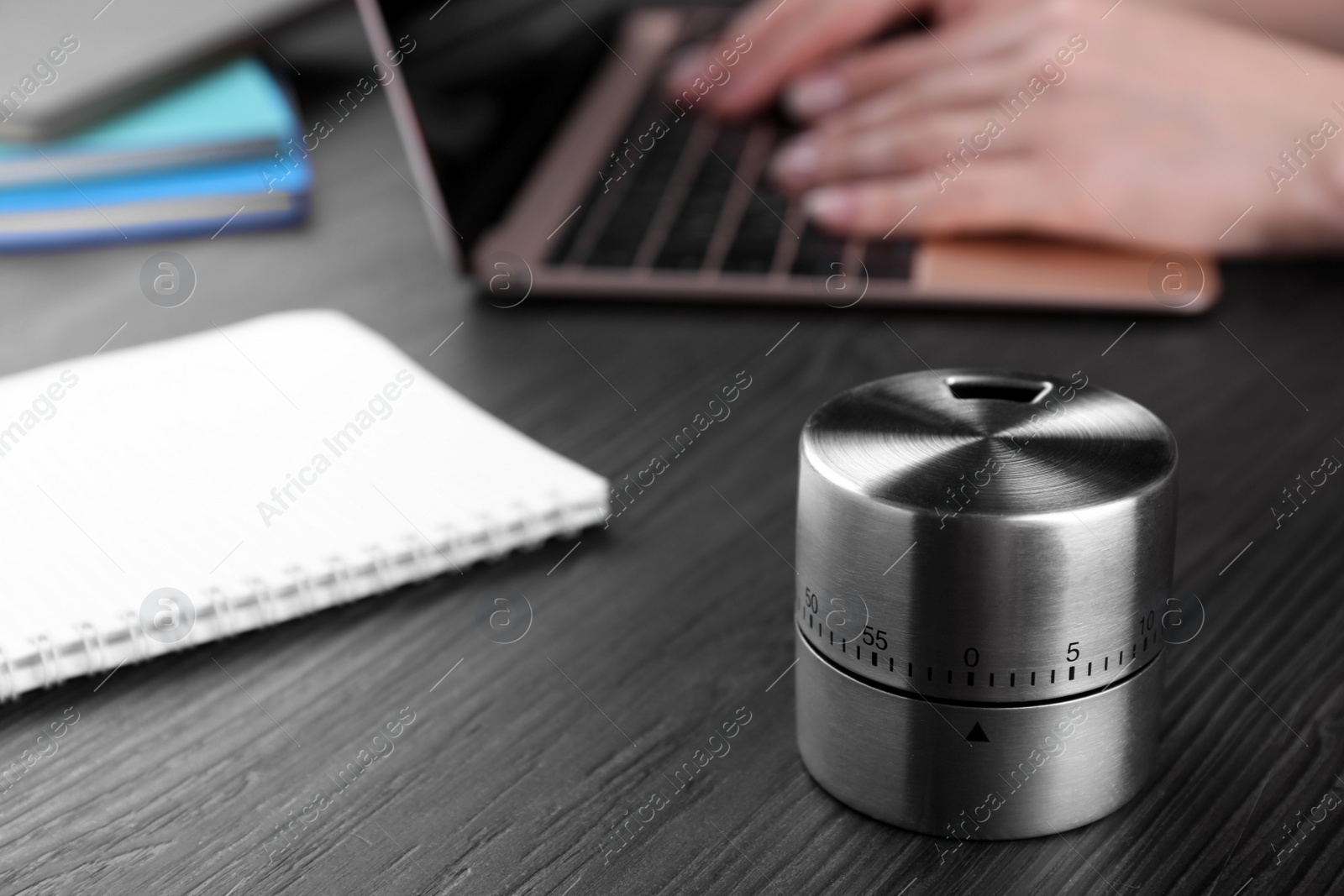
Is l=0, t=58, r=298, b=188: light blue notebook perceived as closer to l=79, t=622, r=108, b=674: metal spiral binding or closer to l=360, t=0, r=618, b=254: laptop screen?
l=360, t=0, r=618, b=254: laptop screen

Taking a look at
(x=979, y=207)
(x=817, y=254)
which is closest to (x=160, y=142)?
(x=817, y=254)

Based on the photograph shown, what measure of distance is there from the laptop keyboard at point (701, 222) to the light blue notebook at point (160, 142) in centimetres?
30

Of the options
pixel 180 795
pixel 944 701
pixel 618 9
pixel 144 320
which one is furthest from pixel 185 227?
pixel 944 701

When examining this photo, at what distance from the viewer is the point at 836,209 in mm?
916

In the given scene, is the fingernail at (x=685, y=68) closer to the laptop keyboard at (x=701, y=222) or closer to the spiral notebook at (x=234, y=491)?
the laptop keyboard at (x=701, y=222)

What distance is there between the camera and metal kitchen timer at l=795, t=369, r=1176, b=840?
371 mm

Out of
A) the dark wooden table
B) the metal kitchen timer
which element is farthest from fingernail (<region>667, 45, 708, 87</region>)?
the metal kitchen timer

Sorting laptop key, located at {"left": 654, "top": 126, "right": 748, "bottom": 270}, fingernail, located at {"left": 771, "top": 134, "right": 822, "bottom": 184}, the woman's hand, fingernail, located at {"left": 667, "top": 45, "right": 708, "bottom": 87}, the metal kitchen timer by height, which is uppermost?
the metal kitchen timer

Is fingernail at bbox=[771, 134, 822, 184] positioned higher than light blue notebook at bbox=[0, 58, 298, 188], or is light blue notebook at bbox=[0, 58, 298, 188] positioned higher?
light blue notebook at bbox=[0, 58, 298, 188]

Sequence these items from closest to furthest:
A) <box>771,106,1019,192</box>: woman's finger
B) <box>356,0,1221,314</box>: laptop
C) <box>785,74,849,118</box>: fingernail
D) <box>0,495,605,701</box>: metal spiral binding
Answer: <box>0,495,605,701</box>: metal spiral binding, <box>356,0,1221,314</box>: laptop, <box>771,106,1019,192</box>: woman's finger, <box>785,74,849,118</box>: fingernail

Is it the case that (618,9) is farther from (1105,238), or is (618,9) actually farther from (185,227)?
(1105,238)

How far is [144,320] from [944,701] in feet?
2.21

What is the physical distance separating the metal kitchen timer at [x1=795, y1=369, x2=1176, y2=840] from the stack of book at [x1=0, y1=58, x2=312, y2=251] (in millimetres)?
750

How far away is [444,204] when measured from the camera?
2.80 feet
